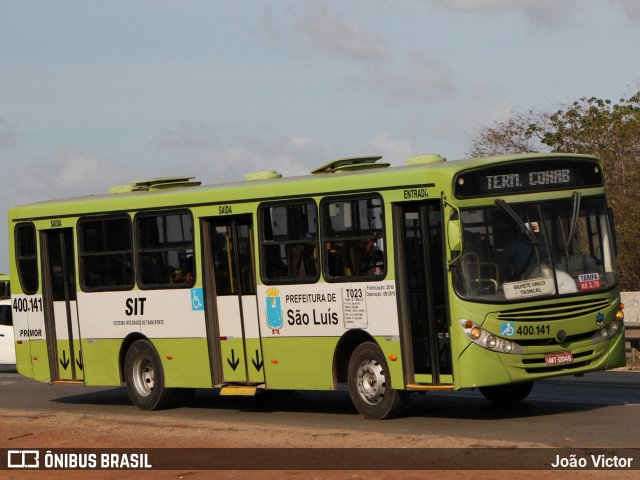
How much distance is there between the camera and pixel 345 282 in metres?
17.2

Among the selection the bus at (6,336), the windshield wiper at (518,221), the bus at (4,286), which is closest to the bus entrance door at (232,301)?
the windshield wiper at (518,221)

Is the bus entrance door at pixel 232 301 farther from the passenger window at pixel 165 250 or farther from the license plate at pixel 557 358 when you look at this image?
the license plate at pixel 557 358

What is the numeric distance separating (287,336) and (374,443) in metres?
3.50

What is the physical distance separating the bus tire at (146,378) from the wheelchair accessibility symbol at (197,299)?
124cm

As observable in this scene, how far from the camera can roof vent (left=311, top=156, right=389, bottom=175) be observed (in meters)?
18.2

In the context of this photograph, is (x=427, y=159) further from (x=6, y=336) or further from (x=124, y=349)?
(x=6, y=336)

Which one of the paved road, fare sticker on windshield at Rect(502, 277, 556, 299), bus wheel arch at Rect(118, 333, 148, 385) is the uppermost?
fare sticker on windshield at Rect(502, 277, 556, 299)

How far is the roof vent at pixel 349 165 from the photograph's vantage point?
59.8ft

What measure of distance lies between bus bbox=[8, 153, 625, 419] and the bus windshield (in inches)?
0.6

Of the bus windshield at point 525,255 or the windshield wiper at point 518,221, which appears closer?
the bus windshield at point 525,255

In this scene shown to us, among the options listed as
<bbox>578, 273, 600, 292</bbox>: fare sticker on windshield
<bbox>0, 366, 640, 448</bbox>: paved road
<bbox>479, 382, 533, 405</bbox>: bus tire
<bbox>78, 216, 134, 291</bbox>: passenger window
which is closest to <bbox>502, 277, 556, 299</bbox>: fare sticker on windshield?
<bbox>578, 273, 600, 292</bbox>: fare sticker on windshield

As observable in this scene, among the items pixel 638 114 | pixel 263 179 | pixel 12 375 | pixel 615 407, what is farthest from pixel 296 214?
pixel 638 114

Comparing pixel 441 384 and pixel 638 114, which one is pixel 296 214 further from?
pixel 638 114

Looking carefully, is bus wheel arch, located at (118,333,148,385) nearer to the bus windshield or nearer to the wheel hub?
A: the wheel hub
